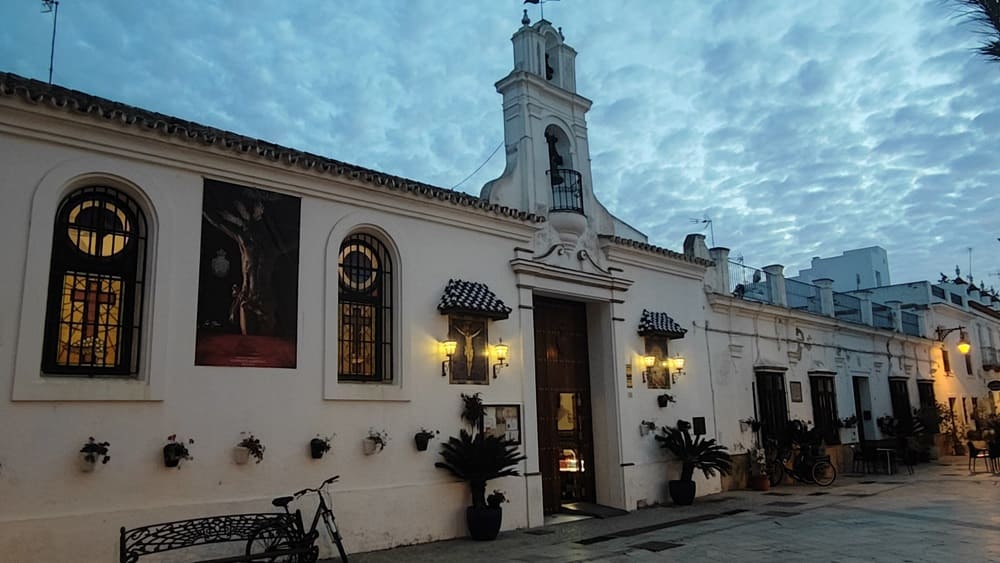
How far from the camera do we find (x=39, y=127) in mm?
8461

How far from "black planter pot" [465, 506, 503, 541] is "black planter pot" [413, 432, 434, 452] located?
1.25 meters

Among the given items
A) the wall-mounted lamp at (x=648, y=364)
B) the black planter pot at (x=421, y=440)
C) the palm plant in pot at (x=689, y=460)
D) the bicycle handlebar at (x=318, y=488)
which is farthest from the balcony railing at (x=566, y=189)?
the bicycle handlebar at (x=318, y=488)

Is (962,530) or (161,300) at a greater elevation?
(161,300)

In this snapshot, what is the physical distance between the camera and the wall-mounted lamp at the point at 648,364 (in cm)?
1549

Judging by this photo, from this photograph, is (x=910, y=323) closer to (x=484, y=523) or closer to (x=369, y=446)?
(x=484, y=523)

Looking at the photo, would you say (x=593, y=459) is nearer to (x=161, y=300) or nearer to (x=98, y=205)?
(x=161, y=300)

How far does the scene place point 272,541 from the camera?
8914 millimetres

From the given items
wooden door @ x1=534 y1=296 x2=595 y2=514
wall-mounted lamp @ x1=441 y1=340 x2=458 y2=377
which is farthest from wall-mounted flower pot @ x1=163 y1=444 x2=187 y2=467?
wooden door @ x1=534 y1=296 x2=595 y2=514

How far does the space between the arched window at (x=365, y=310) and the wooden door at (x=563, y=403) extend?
376 centimetres

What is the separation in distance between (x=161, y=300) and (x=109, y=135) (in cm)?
210

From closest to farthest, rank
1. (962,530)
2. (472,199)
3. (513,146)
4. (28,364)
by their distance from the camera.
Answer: (28,364), (962,530), (472,199), (513,146)

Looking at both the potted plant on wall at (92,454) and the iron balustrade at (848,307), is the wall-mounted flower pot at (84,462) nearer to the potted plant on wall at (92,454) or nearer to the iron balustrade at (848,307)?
the potted plant on wall at (92,454)

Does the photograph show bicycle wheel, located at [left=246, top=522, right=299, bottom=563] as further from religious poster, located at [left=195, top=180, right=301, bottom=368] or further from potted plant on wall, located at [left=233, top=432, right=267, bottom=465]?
religious poster, located at [left=195, top=180, right=301, bottom=368]

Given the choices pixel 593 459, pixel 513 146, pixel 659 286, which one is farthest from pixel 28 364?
pixel 659 286
